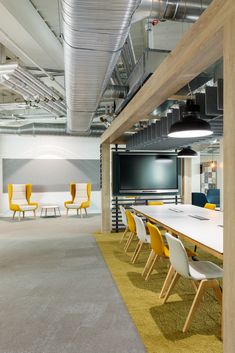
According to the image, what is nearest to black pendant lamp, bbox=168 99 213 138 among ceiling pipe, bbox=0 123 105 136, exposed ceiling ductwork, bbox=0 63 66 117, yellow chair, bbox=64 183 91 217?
exposed ceiling ductwork, bbox=0 63 66 117

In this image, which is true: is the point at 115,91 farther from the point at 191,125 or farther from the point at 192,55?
the point at 192,55

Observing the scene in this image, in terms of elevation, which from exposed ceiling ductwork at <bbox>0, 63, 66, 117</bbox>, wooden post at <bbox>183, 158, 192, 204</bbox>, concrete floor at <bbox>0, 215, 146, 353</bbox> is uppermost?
exposed ceiling ductwork at <bbox>0, 63, 66, 117</bbox>

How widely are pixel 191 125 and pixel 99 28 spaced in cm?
153

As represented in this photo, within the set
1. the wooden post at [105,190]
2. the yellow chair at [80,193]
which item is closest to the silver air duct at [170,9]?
the wooden post at [105,190]

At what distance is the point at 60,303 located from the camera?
9.45 ft

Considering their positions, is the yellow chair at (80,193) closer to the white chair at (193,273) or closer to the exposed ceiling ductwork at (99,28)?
the exposed ceiling ductwork at (99,28)

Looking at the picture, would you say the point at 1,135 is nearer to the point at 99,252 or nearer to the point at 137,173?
the point at 137,173

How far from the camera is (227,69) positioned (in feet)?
4.36

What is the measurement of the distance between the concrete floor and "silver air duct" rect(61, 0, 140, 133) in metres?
2.44

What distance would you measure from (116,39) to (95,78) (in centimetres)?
92

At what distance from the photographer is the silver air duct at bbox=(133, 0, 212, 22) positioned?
7.35 feet

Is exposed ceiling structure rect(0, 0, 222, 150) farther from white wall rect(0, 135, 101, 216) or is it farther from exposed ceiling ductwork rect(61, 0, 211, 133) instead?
white wall rect(0, 135, 101, 216)

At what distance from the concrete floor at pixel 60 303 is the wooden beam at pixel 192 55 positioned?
2.22m

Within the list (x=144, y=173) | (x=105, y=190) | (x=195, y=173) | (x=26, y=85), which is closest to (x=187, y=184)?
(x=144, y=173)
